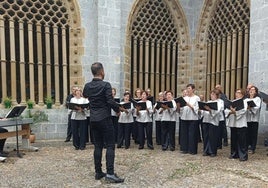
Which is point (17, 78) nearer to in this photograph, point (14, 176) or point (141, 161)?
point (14, 176)

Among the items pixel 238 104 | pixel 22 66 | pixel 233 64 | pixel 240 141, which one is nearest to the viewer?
pixel 238 104

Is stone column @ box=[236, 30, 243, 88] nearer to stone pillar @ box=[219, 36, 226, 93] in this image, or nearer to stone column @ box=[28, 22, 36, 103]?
stone pillar @ box=[219, 36, 226, 93]

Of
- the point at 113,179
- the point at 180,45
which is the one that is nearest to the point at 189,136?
the point at 113,179

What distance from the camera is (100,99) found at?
418 cm

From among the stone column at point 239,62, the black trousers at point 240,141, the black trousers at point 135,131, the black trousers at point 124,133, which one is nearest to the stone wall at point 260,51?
the stone column at point 239,62

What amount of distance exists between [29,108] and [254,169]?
6758 mm

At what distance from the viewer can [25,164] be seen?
5547 millimetres

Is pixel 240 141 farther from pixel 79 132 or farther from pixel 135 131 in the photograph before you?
pixel 79 132

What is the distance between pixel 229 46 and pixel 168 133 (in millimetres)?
4534

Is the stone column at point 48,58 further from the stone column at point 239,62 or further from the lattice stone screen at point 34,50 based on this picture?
the stone column at point 239,62

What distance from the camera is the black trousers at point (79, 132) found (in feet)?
23.5

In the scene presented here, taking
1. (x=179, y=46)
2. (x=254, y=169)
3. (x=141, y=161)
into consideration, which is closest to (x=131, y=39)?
(x=179, y=46)

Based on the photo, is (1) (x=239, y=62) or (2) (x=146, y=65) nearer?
(1) (x=239, y=62)

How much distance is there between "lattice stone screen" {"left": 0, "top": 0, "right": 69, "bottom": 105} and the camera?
28.3 ft
